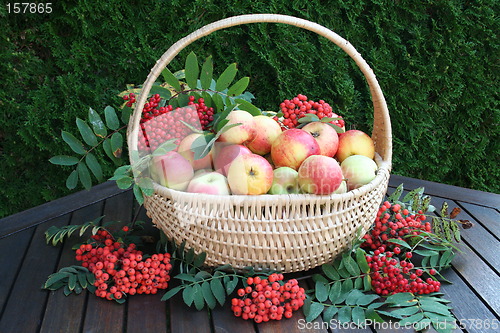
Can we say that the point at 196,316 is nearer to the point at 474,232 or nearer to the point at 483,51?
the point at 474,232

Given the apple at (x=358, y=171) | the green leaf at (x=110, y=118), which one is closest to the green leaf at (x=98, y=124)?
the green leaf at (x=110, y=118)

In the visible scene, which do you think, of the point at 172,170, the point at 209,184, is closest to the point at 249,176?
the point at 209,184

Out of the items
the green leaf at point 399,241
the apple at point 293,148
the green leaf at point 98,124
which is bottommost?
the green leaf at point 399,241

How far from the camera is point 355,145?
131cm

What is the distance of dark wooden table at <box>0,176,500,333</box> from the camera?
1010mm

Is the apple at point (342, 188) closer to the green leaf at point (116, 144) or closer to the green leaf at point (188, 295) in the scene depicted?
the green leaf at point (188, 295)

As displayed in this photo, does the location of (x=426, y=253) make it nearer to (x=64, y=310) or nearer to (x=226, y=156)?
(x=226, y=156)

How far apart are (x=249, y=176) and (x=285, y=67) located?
1.28 m

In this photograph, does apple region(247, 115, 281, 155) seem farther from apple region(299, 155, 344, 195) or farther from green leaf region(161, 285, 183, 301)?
green leaf region(161, 285, 183, 301)

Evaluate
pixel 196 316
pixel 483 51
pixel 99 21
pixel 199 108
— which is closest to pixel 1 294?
pixel 196 316

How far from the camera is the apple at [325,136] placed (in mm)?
1277

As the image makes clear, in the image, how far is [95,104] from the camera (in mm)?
2090

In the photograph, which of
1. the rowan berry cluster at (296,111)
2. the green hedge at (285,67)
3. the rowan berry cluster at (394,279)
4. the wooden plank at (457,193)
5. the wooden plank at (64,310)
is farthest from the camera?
the green hedge at (285,67)

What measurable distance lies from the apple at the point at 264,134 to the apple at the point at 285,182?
14cm
